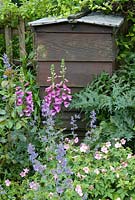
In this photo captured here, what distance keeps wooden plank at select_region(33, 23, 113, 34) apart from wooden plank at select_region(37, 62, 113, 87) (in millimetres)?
270

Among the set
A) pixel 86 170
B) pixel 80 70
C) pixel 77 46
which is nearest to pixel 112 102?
pixel 80 70

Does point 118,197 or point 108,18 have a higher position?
point 108,18

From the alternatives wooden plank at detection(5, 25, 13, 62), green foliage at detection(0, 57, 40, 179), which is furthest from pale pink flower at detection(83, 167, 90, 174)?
wooden plank at detection(5, 25, 13, 62)

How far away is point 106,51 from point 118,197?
1.36 meters

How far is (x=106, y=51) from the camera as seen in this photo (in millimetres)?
3820

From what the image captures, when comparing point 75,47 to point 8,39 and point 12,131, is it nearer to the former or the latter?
point 12,131

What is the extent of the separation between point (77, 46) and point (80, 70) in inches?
8.0

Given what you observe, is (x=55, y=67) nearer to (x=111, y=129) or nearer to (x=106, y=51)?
(x=106, y=51)

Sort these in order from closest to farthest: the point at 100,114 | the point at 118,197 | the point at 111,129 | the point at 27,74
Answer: the point at 118,197
the point at 111,129
the point at 100,114
the point at 27,74

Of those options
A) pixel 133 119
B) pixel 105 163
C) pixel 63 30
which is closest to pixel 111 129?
pixel 133 119

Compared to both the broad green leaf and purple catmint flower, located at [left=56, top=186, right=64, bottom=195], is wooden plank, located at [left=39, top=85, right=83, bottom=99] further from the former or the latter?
purple catmint flower, located at [left=56, top=186, right=64, bottom=195]

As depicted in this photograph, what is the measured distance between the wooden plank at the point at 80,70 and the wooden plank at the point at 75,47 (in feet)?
0.15

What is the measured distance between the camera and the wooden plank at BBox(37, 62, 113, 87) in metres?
3.88

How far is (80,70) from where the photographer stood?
390 cm
